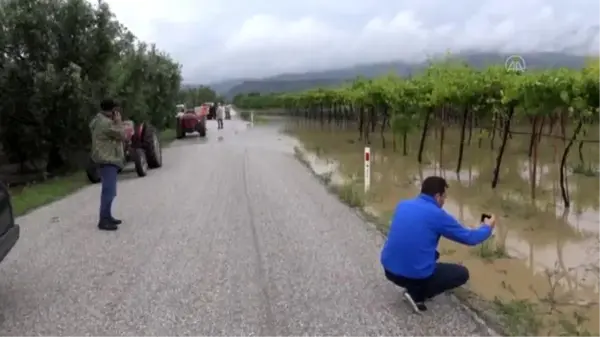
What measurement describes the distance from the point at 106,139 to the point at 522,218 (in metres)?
6.48

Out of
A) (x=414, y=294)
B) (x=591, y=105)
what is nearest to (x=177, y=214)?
(x=414, y=294)

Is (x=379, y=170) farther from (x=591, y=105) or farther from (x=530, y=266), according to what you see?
(x=530, y=266)

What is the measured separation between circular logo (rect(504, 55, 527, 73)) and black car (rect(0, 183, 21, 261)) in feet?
49.0

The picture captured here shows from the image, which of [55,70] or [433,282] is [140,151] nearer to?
[55,70]

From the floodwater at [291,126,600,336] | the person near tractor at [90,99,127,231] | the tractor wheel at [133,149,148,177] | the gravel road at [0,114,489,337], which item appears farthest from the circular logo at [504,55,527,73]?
the person near tractor at [90,99,127,231]

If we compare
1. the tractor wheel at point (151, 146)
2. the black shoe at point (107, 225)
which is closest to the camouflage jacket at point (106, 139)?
the black shoe at point (107, 225)

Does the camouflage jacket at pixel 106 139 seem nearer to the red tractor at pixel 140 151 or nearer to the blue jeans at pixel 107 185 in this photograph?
the blue jeans at pixel 107 185

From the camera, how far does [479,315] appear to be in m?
5.52

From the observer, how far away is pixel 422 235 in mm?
5449

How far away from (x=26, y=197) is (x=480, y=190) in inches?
363

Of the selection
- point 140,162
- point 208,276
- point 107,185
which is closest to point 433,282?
point 208,276

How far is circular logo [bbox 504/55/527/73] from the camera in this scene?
1886 cm

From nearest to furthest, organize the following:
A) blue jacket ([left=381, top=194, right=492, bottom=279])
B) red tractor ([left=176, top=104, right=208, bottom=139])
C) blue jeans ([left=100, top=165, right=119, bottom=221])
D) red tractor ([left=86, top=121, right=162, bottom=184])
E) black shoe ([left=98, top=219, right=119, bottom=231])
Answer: blue jacket ([left=381, top=194, right=492, bottom=279])
blue jeans ([left=100, top=165, right=119, bottom=221])
black shoe ([left=98, top=219, right=119, bottom=231])
red tractor ([left=86, top=121, right=162, bottom=184])
red tractor ([left=176, top=104, right=208, bottom=139])

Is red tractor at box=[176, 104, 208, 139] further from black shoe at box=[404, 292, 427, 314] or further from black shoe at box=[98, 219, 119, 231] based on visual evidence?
black shoe at box=[404, 292, 427, 314]
